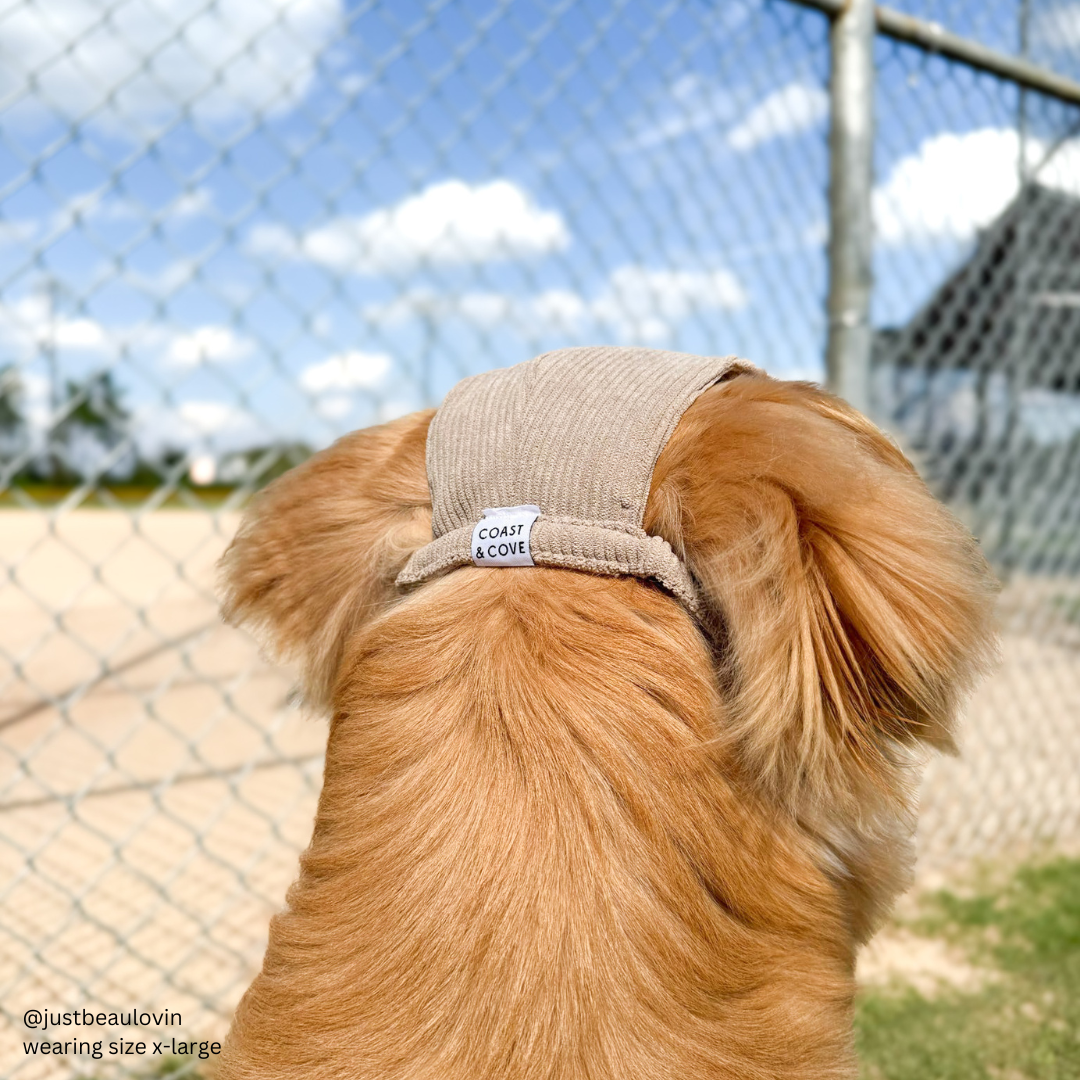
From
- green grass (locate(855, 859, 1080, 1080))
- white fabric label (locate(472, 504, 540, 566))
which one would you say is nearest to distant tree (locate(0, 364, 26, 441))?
white fabric label (locate(472, 504, 540, 566))

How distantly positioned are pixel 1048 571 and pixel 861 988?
7.23 feet

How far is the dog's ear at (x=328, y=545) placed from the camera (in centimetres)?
100

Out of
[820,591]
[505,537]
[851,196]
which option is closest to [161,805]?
[505,537]

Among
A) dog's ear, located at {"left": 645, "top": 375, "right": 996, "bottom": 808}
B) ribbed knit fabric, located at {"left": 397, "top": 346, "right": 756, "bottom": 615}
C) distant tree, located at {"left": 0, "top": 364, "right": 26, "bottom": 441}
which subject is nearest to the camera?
dog's ear, located at {"left": 645, "top": 375, "right": 996, "bottom": 808}

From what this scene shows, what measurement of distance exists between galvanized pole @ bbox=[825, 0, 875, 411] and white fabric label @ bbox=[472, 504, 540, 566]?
5.65 ft

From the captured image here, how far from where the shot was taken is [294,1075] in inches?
30.2

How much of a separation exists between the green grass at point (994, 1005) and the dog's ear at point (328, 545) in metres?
1.59

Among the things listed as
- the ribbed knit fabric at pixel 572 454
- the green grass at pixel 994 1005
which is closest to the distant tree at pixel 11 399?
the ribbed knit fabric at pixel 572 454

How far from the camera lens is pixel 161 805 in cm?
214

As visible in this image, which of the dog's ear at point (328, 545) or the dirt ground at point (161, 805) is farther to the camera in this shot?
the dirt ground at point (161, 805)

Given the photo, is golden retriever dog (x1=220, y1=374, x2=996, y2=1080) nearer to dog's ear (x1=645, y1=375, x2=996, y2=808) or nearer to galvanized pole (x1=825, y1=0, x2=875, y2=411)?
dog's ear (x1=645, y1=375, x2=996, y2=808)

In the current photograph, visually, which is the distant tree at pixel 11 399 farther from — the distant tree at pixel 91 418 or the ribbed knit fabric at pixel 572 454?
the ribbed knit fabric at pixel 572 454

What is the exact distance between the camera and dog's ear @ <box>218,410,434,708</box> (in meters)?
1.00

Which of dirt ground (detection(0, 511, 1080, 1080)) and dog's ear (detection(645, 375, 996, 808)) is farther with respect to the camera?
Answer: dirt ground (detection(0, 511, 1080, 1080))
